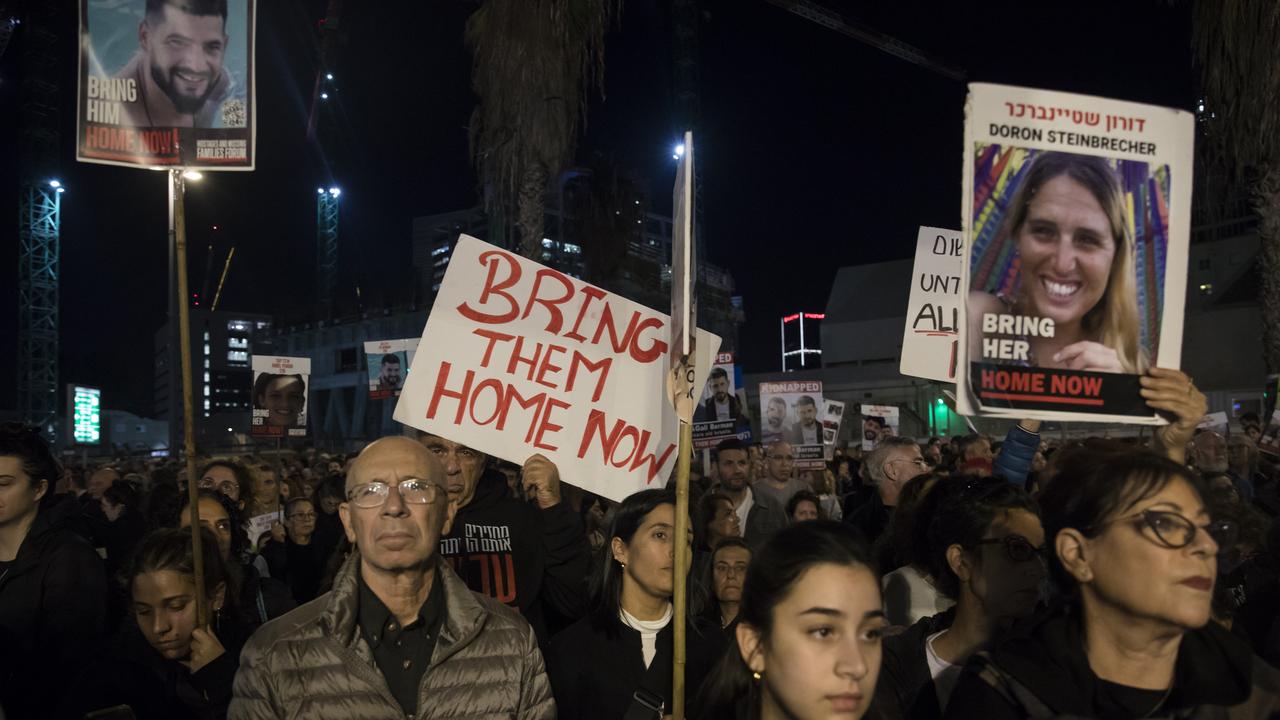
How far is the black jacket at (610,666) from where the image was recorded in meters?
3.42

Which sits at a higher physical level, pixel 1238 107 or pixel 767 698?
pixel 1238 107

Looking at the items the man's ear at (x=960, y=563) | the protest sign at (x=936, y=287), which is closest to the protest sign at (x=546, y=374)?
the man's ear at (x=960, y=563)

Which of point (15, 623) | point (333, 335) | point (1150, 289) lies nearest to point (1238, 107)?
point (1150, 289)

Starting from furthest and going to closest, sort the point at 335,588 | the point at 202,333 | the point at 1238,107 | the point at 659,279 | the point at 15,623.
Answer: the point at 202,333 < the point at 659,279 < the point at 1238,107 < the point at 15,623 < the point at 335,588

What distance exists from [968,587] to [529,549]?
6.87 ft

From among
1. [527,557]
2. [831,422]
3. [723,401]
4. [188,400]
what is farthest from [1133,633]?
[831,422]

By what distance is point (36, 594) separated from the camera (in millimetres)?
3748

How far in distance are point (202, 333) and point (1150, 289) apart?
458 ft

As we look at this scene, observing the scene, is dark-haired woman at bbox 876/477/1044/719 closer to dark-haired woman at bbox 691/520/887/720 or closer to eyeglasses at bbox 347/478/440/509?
dark-haired woman at bbox 691/520/887/720

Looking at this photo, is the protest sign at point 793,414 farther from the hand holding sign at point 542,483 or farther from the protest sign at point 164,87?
the protest sign at point 164,87

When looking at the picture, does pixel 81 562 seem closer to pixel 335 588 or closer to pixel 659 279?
pixel 335 588

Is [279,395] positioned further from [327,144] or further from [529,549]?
[327,144]

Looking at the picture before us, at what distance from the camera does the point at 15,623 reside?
3678mm

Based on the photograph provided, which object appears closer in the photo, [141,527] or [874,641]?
[874,641]
